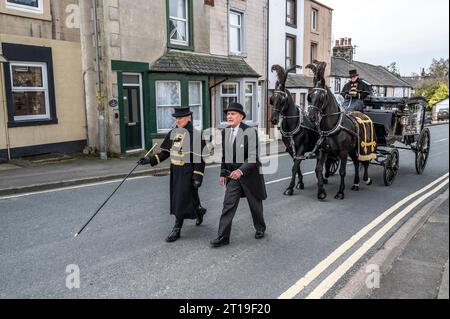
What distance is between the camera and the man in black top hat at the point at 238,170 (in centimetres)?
582

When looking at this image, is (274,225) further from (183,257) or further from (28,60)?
(28,60)

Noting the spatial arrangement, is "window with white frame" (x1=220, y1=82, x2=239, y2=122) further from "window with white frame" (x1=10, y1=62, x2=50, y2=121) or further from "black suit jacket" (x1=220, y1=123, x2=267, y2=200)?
"black suit jacket" (x1=220, y1=123, x2=267, y2=200)

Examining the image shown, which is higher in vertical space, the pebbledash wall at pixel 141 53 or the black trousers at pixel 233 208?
the pebbledash wall at pixel 141 53

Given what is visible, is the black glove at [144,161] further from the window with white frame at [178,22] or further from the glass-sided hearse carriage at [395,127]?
the window with white frame at [178,22]

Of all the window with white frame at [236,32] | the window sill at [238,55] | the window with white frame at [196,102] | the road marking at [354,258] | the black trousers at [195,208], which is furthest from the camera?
the window with white frame at [236,32]

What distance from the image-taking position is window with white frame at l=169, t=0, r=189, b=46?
16125 mm

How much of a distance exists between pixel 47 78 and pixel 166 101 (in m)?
4.49

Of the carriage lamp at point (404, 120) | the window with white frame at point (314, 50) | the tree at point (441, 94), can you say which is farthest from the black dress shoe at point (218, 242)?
the window with white frame at point (314, 50)

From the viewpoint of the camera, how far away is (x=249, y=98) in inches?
826

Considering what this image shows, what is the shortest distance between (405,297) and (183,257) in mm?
2731

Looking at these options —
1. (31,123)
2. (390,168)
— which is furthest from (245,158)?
(31,123)

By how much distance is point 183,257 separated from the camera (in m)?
5.40

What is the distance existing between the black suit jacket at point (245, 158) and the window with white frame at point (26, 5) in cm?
975
